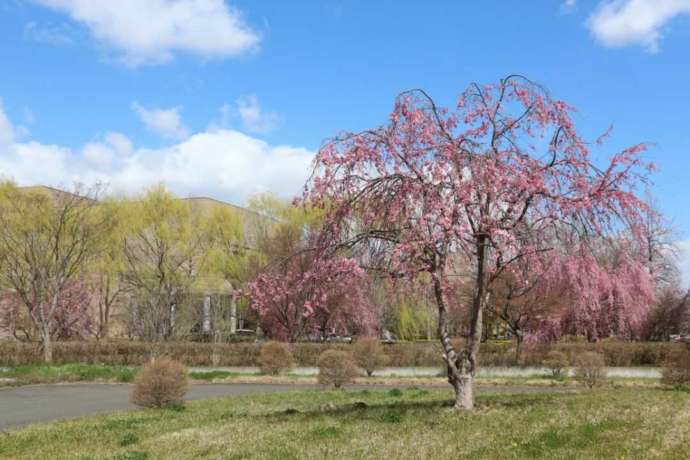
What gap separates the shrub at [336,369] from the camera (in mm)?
21562

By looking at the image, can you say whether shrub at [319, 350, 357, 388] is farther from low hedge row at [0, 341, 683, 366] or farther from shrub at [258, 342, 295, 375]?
low hedge row at [0, 341, 683, 366]

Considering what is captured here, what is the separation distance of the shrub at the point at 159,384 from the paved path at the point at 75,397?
2297 mm

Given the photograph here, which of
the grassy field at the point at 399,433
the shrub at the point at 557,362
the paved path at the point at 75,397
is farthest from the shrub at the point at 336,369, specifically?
the shrub at the point at 557,362

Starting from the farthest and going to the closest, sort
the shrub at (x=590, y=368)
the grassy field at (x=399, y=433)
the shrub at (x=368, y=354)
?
the shrub at (x=368, y=354) < the shrub at (x=590, y=368) < the grassy field at (x=399, y=433)

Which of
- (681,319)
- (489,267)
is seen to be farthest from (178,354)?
(681,319)

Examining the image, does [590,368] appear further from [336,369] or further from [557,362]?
[336,369]

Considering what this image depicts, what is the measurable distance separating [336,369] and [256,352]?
13.8m

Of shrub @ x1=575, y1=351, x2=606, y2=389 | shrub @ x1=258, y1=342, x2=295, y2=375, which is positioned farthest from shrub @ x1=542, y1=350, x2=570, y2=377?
shrub @ x1=258, y1=342, x2=295, y2=375

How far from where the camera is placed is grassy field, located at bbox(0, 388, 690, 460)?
8.32m

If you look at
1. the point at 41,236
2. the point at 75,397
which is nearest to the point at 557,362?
the point at 75,397

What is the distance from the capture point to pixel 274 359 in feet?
98.8

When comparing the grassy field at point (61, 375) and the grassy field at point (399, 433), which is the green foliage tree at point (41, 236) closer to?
the grassy field at point (61, 375)

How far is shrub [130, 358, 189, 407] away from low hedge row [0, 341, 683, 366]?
1572 centimetres

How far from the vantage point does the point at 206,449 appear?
9.66m
